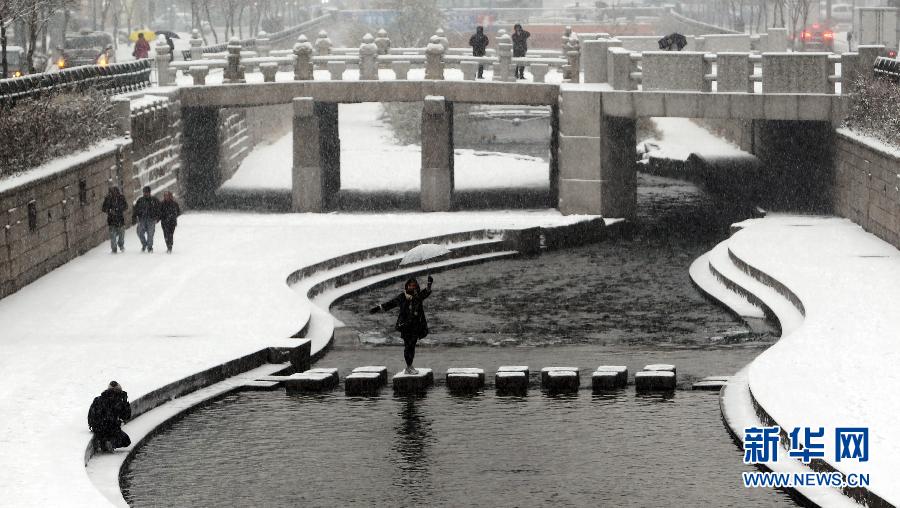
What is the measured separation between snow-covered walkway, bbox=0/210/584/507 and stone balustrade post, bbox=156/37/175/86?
7038 millimetres

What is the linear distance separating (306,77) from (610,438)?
1295 inches

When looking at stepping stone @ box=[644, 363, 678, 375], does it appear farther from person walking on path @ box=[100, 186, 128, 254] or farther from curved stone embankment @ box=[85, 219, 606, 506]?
person walking on path @ box=[100, 186, 128, 254]

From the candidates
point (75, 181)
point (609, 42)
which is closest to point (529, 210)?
point (609, 42)

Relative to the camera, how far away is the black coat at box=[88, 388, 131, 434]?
22328 millimetres

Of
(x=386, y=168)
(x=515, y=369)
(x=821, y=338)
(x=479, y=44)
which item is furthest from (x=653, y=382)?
(x=386, y=168)

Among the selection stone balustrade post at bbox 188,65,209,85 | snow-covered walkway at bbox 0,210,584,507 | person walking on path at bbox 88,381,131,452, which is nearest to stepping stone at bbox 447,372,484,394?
snow-covered walkway at bbox 0,210,584,507

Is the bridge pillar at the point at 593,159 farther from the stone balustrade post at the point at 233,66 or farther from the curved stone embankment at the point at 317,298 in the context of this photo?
the stone balustrade post at the point at 233,66

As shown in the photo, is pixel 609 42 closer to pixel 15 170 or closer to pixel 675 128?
pixel 15 170

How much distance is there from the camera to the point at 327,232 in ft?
149

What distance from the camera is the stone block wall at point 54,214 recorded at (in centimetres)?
3394

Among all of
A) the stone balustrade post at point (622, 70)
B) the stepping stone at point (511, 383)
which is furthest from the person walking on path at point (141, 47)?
the stepping stone at point (511, 383)

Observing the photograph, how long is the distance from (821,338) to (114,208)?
17748mm

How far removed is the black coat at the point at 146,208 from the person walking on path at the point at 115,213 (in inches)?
18.4

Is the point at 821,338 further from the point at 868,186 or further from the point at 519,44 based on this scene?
the point at 519,44
